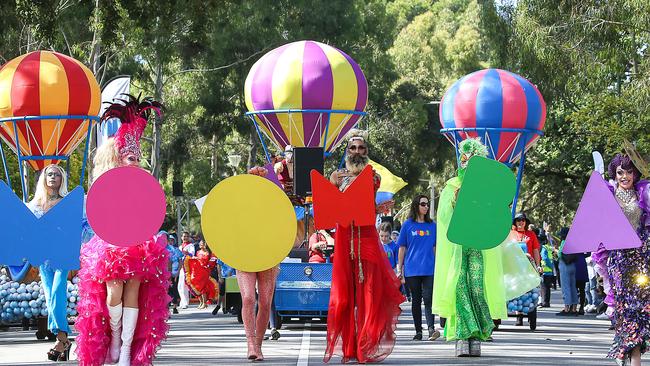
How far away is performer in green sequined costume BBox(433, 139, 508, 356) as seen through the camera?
13297mm

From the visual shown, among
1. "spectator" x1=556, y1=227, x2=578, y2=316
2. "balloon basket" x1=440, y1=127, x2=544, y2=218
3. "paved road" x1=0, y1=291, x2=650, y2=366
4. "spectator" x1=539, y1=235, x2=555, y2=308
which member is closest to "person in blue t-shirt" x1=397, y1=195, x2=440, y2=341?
"paved road" x1=0, y1=291, x2=650, y2=366

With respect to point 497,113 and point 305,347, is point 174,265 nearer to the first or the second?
point 497,113

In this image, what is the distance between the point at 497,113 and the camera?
1097 inches

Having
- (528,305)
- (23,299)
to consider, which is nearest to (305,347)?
(23,299)

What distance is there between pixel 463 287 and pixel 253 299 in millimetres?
2033

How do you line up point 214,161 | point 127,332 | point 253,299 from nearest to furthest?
point 127,332, point 253,299, point 214,161

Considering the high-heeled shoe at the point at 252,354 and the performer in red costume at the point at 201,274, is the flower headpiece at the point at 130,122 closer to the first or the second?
the high-heeled shoe at the point at 252,354

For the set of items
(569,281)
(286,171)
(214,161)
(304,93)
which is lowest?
(569,281)

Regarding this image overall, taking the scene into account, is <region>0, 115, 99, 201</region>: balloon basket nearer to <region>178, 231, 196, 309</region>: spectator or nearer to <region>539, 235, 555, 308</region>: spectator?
<region>178, 231, 196, 309</region>: spectator

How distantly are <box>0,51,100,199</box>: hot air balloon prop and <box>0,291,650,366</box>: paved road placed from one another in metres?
7.58

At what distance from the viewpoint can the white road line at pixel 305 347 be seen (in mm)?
12809

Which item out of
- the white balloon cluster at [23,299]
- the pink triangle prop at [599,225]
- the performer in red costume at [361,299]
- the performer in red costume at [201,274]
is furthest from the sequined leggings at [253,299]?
the performer in red costume at [201,274]

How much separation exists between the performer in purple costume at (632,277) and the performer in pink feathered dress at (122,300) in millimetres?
3612

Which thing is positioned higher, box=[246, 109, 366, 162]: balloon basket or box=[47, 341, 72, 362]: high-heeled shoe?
box=[246, 109, 366, 162]: balloon basket
